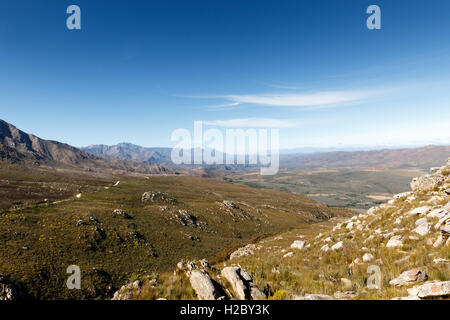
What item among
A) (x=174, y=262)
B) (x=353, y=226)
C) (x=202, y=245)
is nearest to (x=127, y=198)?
(x=202, y=245)

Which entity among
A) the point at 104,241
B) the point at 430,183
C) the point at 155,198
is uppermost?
the point at 430,183

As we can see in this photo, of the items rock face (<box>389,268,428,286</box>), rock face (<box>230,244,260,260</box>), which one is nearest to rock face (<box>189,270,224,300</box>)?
rock face (<box>389,268,428,286</box>)

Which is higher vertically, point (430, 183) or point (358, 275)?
point (430, 183)

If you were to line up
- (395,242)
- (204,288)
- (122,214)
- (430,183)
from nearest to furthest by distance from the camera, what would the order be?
(204,288) → (395,242) → (430,183) → (122,214)

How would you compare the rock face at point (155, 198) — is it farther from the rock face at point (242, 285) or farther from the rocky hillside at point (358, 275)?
the rock face at point (242, 285)
